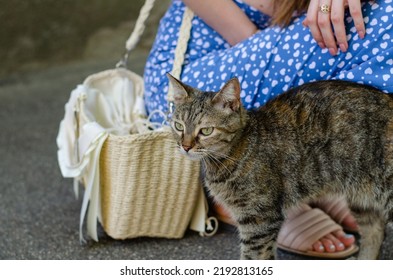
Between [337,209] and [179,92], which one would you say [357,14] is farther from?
[337,209]

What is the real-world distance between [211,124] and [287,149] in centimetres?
20

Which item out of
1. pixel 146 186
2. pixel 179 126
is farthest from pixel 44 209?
Result: pixel 179 126

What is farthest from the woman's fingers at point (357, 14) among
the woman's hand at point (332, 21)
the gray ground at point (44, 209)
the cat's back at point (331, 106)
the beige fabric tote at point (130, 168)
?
the gray ground at point (44, 209)

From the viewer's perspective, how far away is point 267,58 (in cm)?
161

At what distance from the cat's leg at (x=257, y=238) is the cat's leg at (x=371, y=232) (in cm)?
30

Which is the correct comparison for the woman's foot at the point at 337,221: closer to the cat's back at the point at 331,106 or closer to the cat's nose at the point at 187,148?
the cat's back at the point at 331,106

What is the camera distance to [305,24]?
1.54 metres

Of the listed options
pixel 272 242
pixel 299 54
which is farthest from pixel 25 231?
pixel 299 54

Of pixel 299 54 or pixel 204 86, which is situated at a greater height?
pixel 299 54

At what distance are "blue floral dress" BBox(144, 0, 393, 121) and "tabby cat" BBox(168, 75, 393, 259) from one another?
0.08m

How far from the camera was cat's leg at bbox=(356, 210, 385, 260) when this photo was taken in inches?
63.3

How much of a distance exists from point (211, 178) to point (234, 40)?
1.66ft

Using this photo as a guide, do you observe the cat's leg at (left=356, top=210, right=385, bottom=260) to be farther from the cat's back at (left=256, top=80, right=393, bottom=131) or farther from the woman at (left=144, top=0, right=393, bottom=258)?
the cat's back at (left=256, top=80, right=393, bottom=131)
